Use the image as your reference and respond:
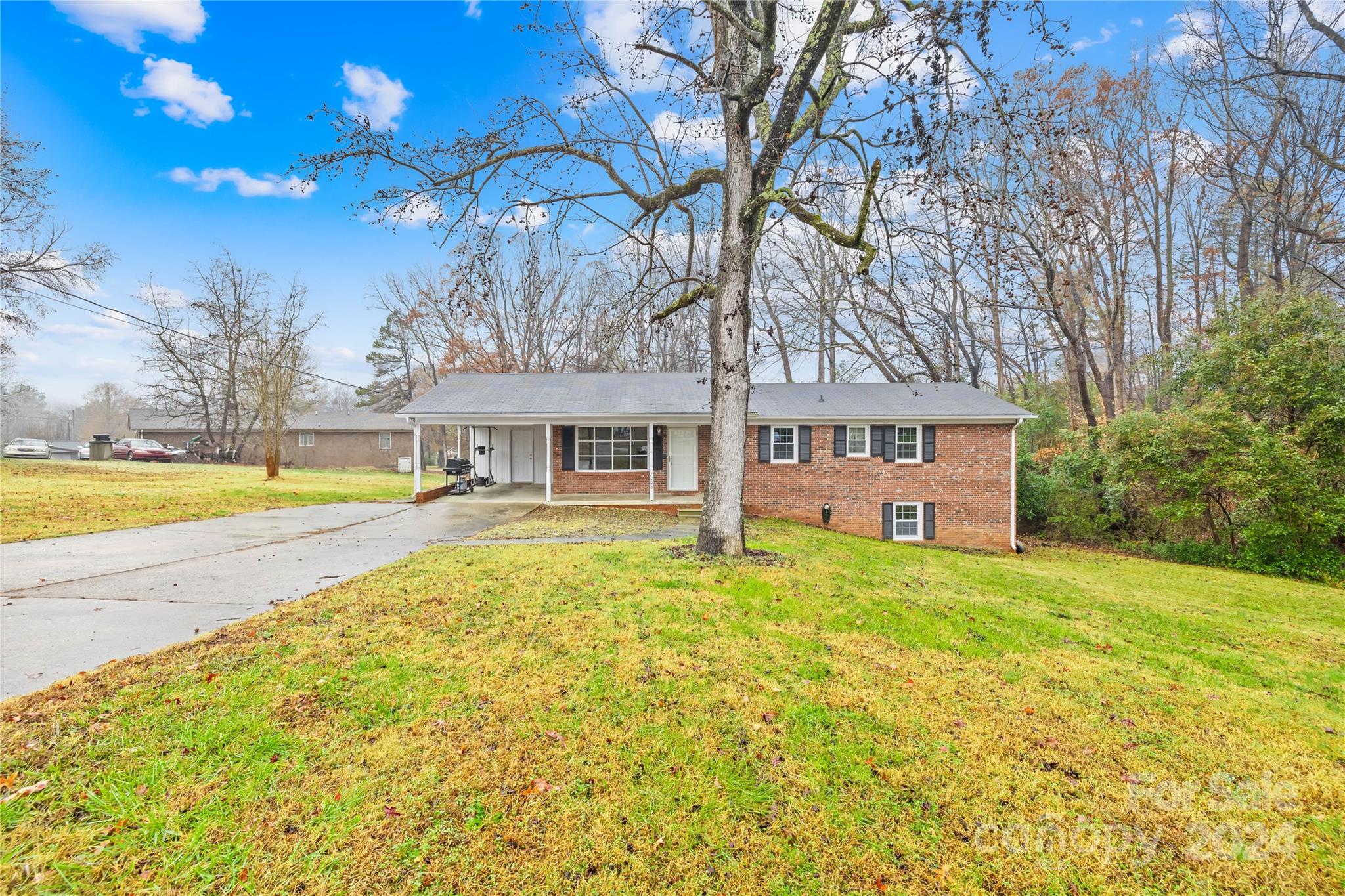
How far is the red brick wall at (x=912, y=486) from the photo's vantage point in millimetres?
14516

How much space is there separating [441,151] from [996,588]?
31.3 feet

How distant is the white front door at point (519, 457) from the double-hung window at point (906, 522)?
40.0 ft

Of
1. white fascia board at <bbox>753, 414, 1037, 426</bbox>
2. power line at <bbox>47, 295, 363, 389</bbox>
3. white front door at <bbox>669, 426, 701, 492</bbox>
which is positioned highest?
power line at <bbox>47, 295, 363, 389</bbox>

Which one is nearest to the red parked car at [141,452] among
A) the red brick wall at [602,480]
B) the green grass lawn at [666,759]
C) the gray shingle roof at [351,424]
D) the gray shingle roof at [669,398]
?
the gray shingle roof at [351,424]

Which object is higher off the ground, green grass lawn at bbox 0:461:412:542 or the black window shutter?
the black window shutter

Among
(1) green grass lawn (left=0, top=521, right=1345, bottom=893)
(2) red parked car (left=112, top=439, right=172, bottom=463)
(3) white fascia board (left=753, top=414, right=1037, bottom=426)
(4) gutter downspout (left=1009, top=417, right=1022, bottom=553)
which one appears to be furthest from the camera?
(2) red parked car (left=112, top=439, right=172, bottom=463)

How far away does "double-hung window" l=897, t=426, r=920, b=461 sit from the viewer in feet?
48.5

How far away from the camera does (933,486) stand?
14.8 meters

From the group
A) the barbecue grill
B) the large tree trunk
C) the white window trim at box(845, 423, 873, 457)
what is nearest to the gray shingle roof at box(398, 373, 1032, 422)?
the white window trim at box(845, 423, 873, 457)

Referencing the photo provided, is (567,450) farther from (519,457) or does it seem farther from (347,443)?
(347,443)

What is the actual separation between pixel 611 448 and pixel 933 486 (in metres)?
9.24

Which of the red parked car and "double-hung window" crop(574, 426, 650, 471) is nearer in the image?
"double-hung window" crop(574, 426, 650, 471)

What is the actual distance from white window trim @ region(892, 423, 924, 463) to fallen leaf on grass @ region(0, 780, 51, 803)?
15424 millimetres

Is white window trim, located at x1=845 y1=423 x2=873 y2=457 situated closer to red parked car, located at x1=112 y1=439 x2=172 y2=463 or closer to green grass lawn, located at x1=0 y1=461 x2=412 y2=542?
green grass lawn, located at x1=0 y1=461 x2=412 y2=542
